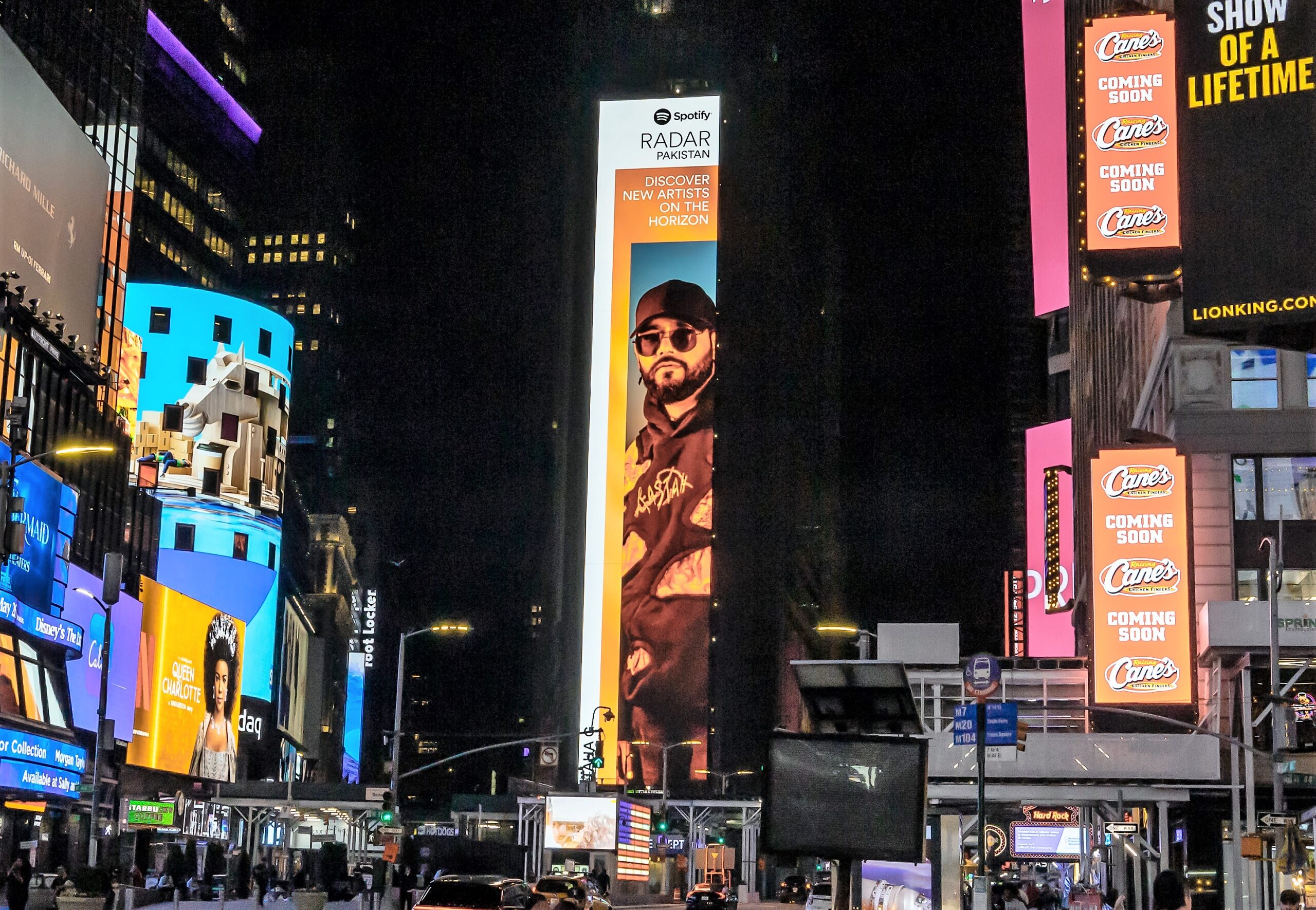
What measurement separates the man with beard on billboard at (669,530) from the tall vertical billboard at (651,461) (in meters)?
0.10

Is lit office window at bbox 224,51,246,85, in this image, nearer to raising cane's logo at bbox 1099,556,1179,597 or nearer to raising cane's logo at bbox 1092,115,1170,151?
raising cane's logo at bbox 1099,556,1179,597

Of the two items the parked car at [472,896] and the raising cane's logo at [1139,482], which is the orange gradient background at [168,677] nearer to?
the raising cane's logo at [1139,482]

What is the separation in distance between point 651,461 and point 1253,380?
85.8 m

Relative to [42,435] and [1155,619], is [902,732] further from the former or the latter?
[42,435]

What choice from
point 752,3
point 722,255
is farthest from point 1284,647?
point 752,3

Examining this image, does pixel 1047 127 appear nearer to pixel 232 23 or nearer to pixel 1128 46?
pixel 1128 46

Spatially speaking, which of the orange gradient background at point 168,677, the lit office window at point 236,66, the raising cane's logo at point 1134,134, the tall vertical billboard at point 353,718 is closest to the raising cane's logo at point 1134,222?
the raising cane's logo at point 1134,134

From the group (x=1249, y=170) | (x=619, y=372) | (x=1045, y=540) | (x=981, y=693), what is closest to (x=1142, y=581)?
(x=1249, y=170)

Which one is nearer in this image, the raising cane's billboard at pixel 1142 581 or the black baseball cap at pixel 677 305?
the raising cane's billboard at pixel 1142 581

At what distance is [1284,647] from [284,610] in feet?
270

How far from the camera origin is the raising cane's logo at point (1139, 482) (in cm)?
Result: 5250

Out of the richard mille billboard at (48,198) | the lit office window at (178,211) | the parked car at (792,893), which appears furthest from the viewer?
the lit office window at (178,211)

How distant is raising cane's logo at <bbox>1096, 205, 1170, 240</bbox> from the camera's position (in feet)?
149

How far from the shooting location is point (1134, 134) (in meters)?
46.0
